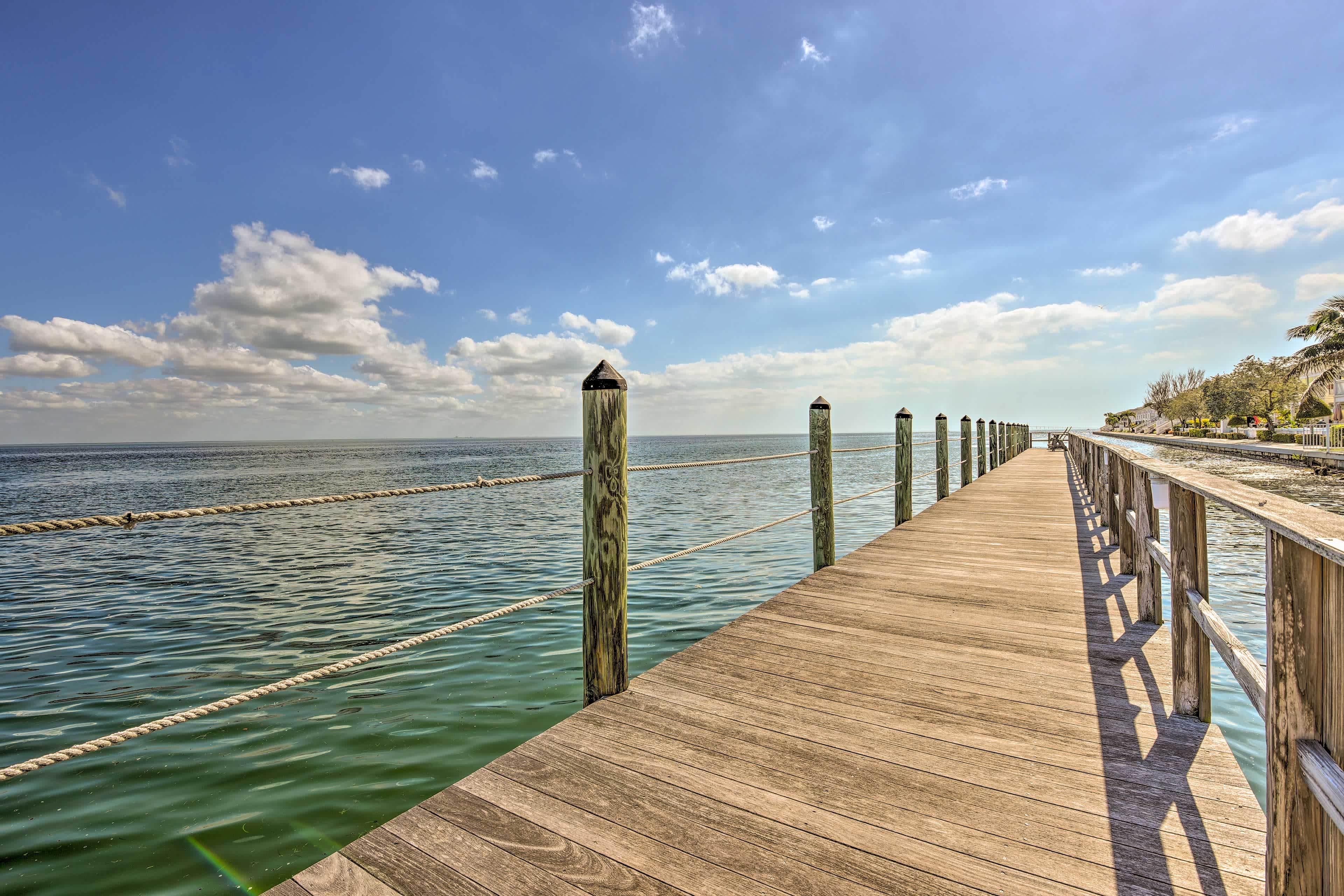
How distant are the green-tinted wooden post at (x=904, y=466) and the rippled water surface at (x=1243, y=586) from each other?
5.89 ft

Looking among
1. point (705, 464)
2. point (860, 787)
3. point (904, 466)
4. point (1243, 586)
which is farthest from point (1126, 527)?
point (860, 787)

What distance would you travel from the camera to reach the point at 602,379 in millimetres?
2326

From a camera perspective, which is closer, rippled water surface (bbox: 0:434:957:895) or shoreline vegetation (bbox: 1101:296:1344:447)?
rippled water surface (bbox: 0:434:957:895)

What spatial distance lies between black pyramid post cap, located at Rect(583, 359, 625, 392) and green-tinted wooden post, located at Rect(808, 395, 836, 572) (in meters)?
2.16

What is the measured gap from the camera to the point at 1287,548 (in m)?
1.04

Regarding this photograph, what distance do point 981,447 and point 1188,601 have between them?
10567 millimetres

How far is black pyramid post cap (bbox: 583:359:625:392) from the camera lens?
2.32 metres

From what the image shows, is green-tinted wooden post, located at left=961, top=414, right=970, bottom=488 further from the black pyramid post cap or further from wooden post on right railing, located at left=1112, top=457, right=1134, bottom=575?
the black pyramid post cap

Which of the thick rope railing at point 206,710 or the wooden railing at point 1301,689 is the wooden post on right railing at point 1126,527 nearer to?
the wooden railing at point 1301,689

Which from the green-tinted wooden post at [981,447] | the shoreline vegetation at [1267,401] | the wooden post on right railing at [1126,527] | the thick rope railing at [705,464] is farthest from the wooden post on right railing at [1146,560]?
the shoreline vegetation at [1267,401]

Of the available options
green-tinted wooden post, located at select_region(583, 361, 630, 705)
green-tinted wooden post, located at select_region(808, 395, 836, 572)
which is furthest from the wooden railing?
green-tinted wooden post, located at select_region(808, 395, 836, 572)

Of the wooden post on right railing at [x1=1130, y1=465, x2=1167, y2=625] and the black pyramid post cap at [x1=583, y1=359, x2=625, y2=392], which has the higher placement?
the black pyramid post cap at [x1=583, y1=359, x2=625, y2=392]

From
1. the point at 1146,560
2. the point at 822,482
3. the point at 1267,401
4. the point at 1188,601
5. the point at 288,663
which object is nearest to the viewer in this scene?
the point at 1188,601

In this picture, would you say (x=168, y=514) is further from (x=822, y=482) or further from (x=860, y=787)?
(x=822, y=482)
